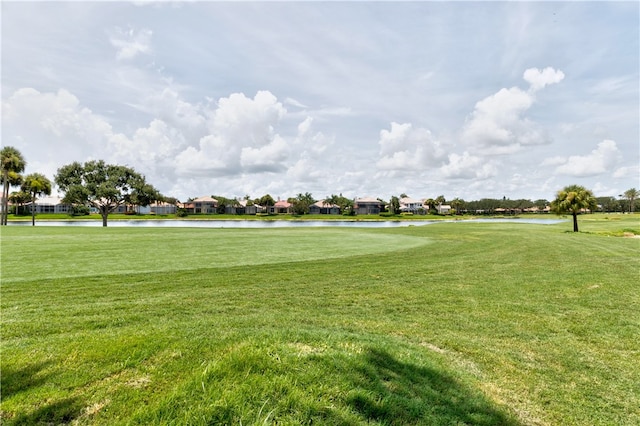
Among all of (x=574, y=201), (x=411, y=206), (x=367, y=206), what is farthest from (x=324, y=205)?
(x=574, y=201)

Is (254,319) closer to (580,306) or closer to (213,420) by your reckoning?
(213,420)

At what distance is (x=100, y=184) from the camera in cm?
5662

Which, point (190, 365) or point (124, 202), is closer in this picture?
point (190, 365)

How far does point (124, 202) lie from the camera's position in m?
60.6

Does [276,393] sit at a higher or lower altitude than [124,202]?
lower

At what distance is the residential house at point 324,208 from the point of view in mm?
149750

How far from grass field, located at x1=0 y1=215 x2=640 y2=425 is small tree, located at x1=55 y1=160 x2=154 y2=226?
2012 inches

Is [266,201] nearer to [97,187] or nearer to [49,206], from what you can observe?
[49,206]

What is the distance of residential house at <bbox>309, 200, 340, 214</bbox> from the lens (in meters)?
150

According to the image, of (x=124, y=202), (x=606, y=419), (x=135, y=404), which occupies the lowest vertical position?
(x=606, y=419)

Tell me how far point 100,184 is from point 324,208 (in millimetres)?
102358

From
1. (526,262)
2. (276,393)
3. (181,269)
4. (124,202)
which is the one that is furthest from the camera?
(124,202)

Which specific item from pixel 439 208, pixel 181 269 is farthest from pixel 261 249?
pixel 439 208

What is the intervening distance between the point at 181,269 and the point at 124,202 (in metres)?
57.2
